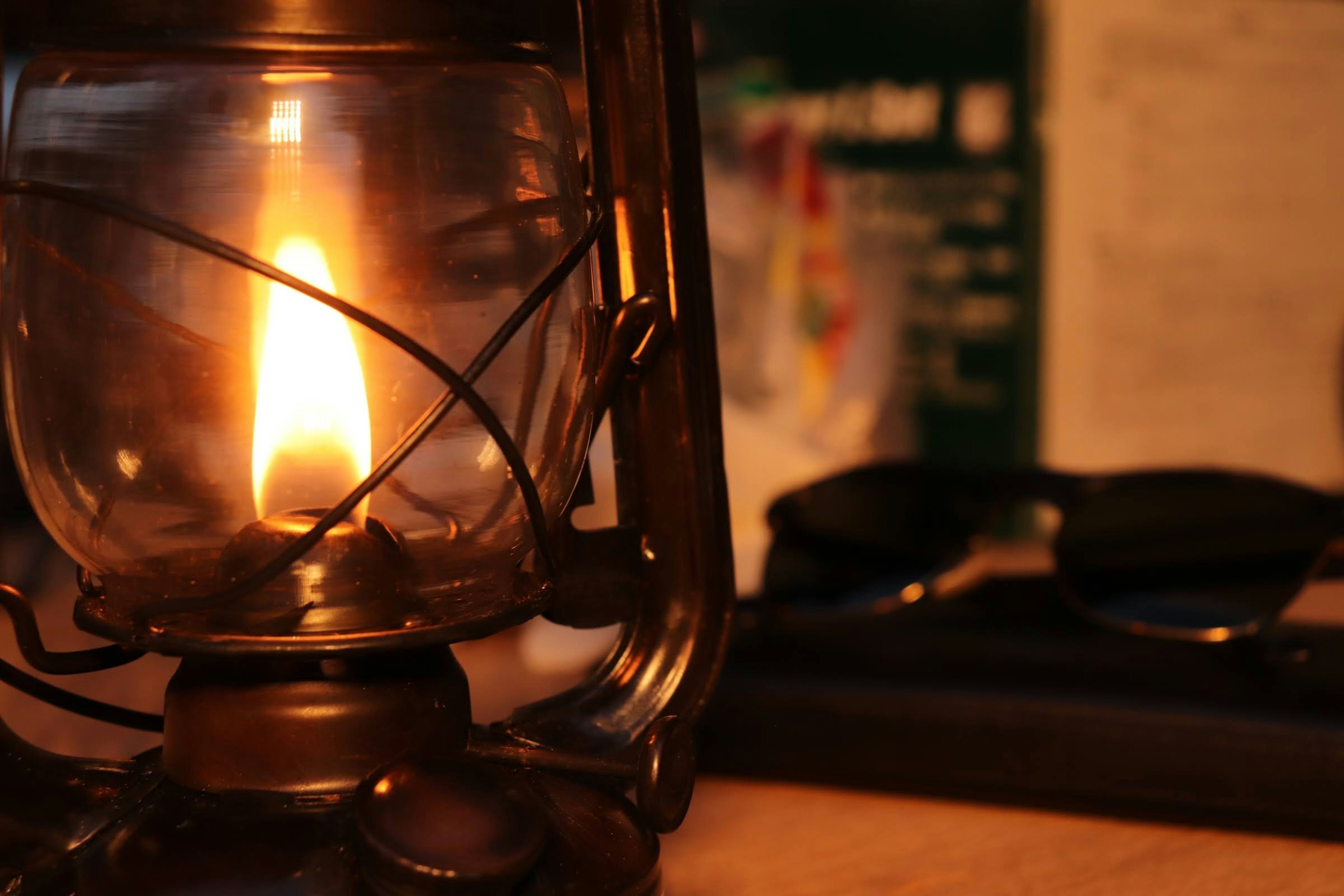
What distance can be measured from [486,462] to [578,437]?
0.10ft

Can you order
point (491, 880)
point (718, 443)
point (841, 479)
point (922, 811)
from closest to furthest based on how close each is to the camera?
1. point (491, 880)
2. point (718, 443)
3. point (922, 811)
4. point (841, 479)

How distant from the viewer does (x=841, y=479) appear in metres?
0.66

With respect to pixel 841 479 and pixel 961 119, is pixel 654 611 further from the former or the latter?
pixel 961 119

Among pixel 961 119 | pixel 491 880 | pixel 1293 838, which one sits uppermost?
pixel 961 119

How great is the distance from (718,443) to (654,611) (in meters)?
0.05

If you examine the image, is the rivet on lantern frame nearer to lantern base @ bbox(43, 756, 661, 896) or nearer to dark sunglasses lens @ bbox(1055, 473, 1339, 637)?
lantern base @ bbox(43, 756, 661, 896)

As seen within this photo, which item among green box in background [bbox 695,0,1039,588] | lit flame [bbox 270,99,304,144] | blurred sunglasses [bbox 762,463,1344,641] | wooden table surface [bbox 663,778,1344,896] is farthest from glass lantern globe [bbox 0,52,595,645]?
green box in background [bbox 695,0,1039,588]

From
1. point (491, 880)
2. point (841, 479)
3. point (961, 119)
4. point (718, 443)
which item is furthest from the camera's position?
point (961, 119)

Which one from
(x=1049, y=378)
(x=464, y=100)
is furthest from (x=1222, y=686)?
(x=1049, y=378)

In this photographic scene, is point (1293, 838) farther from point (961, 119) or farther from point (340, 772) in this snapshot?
point (961, 119)

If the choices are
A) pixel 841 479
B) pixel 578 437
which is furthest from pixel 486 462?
pixel 841 479

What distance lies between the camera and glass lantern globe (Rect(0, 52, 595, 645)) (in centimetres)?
30

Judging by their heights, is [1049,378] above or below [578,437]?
below

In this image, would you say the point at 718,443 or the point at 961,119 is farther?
the point at 961,119
